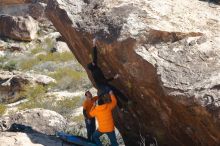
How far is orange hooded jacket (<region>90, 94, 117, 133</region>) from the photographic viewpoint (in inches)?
332

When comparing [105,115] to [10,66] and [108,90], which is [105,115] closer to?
[108,90]

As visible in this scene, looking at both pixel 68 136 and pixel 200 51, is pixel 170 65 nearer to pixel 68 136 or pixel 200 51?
pixel 200 51

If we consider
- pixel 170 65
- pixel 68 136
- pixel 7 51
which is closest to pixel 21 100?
pixel 7 51

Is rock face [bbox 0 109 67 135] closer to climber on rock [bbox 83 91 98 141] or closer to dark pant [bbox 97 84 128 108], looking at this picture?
climber on rock [bbox 83 91 98 141]

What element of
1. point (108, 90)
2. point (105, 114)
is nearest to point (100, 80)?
point (108, 90)

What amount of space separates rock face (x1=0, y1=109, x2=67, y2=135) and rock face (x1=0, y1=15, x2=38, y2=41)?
1616cm

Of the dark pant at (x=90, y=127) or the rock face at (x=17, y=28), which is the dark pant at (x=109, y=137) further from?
the rock face at (x=17, y=28)

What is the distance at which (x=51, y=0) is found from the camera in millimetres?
10078

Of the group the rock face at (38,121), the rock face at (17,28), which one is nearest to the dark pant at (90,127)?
the rock face at (38,121)

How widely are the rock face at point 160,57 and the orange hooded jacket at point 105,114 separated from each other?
48cm

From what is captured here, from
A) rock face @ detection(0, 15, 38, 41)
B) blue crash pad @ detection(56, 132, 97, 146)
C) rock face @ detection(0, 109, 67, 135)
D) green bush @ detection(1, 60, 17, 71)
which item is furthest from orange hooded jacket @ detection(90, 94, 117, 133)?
rock face @ detection(0, 15, 38, 41)

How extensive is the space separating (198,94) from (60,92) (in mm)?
12690

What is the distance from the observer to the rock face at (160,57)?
23.8 ft

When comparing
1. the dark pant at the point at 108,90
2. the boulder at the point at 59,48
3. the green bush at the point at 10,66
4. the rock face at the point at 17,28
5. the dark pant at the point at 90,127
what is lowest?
the green bush at the point at 10,66
